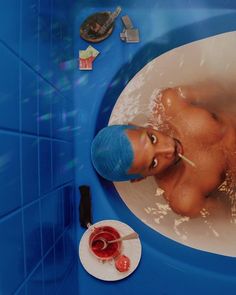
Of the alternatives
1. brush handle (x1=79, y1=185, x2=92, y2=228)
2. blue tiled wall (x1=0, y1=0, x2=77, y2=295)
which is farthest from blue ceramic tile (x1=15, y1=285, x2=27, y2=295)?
brush handle (x1=79, y1=185, x2=92, y2=228)

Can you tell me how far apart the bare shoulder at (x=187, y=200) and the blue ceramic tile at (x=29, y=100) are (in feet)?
2.37

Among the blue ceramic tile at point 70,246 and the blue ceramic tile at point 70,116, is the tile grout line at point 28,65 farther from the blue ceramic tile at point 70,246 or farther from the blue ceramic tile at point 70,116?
the blue ceramic tile at point 70,246

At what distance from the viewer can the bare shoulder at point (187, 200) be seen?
1.58 m

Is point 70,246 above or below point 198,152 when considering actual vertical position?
below

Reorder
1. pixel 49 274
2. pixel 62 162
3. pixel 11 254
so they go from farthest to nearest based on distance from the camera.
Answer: pixel 62 162, pixel 49 274, pixel 11 254

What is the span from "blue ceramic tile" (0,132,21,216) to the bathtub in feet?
2.27

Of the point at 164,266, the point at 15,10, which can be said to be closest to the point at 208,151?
the point at 164,266

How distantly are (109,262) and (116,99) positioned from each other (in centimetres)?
69

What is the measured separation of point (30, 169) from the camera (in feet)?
3.51

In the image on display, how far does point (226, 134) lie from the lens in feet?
5.10

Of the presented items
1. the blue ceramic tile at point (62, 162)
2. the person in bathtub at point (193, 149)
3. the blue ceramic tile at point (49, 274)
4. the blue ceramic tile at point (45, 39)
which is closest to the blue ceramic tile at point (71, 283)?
the blue ceramic tile at point (49, 274)

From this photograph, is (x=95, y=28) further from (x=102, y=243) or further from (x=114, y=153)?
(x=102, y=243)

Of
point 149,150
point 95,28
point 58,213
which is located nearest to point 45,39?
point 95,28

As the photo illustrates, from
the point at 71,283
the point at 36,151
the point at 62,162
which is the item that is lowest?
the point at 71,283
